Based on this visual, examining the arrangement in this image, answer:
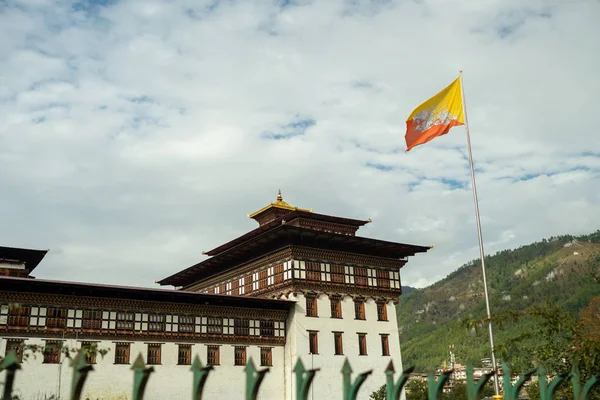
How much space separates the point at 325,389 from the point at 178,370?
1198 centimetres

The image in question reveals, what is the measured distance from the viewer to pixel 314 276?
52.0m

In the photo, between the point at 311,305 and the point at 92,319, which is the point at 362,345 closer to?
the point at 311,305

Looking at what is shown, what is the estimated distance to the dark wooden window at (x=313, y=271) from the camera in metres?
51.7

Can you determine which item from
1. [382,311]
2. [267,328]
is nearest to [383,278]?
[382,311]

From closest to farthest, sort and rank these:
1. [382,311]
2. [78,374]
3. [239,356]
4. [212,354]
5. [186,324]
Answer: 1. [78,374]
2. [186,324]
3. [212,354]
4. [239,356]
5. [382,311]

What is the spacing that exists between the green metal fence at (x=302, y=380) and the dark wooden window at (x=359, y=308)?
47.3 m

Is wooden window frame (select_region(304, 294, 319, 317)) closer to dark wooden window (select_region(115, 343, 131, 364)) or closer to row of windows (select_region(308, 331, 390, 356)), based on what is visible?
row of windows (select_region(308, 331, 390, 356))

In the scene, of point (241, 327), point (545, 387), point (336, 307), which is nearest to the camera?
point (545, 387)

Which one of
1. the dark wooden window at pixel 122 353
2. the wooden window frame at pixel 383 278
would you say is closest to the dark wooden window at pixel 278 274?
the wooden window frame at pixel 383 278

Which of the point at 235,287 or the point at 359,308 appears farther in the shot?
the point at 235,287

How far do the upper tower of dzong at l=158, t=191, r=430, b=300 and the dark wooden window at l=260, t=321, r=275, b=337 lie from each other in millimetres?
2715

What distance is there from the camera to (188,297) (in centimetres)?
4641

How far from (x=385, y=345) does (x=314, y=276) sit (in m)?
9.18

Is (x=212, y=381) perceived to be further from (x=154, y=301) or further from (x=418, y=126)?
(x=418, y=126)
